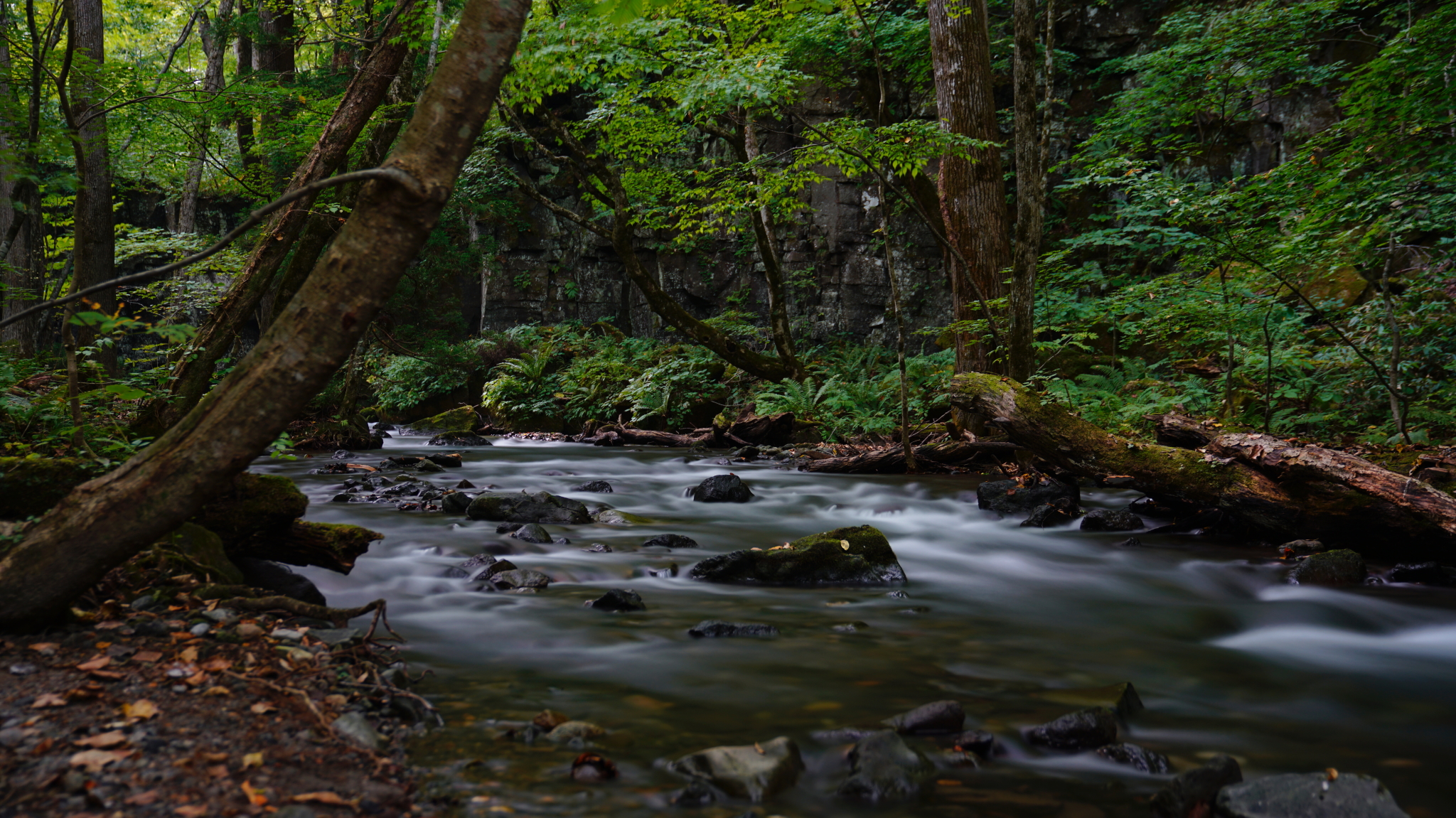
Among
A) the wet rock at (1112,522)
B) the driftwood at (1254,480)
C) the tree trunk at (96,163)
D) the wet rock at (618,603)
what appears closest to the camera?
the wet rock at (618,603)

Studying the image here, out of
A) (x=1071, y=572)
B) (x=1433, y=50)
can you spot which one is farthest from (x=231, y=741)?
(x=1433, y=50)

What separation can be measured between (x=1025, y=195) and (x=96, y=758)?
8.54 metres

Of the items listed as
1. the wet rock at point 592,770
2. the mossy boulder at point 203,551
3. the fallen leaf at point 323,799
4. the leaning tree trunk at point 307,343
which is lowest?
the wet rock at point 592,770

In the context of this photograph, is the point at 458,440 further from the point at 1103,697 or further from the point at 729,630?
the point at 1103,697

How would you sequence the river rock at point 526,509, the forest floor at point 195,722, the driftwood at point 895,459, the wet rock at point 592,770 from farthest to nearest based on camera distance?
the driftwood at point 895,459 → the river rock at point 526,509 → the wet rock at point 592,770 → the forest floor at point 195,722

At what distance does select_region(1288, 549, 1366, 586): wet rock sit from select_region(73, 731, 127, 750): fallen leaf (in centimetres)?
647

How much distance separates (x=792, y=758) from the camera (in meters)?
2.65

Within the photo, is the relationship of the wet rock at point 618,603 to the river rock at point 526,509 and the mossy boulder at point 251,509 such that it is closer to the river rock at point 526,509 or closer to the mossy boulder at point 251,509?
the mossy boulder at point 251,509

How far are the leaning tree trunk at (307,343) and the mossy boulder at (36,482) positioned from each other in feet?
3.67

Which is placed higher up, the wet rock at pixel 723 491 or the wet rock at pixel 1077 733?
the wet rock at pixel 1077 733

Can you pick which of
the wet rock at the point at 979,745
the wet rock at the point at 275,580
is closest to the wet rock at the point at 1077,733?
the wet rock at the point at 979,745

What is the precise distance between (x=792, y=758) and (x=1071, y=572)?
4.17 metres

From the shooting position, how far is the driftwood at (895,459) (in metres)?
10.0

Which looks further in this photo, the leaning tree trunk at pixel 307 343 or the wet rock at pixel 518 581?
the wet rock at pixel 518 581
